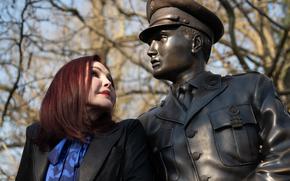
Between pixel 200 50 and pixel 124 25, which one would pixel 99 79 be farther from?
pixel 124 25

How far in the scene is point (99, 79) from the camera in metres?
3.45

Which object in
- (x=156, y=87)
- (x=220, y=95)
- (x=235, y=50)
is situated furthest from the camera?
(x=156, y=87)

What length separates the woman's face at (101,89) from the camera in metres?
3.35

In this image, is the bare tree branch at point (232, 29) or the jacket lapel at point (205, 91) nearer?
the jacket lapel at point (205, 91)

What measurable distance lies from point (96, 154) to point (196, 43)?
85 cm

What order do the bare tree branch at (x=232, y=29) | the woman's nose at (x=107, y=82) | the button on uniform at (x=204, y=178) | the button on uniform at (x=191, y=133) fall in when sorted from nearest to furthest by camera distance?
1. the button on uniform at (x=204, y=178)
2. the button on uniform at (x=191, y=133)
3. the woman's nose at (x=107, y=82)
4. the bare tree branch at (x=232, y=29)

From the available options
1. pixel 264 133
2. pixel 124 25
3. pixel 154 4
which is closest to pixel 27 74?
pixel 124 25

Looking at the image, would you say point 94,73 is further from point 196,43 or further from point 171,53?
point 196,43

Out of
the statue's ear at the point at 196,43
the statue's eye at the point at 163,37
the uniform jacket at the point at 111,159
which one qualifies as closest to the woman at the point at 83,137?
the uniform jacket at the point at 111,159

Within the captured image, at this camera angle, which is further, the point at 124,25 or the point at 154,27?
the point at 124,25

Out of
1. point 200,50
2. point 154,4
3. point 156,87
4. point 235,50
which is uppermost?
point 154,4

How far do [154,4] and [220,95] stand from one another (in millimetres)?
693

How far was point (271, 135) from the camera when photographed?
3.20 metres

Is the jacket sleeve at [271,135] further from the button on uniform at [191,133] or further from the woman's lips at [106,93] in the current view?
the woman's lips at [106,93]
